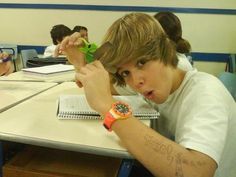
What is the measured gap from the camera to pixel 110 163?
1074mm

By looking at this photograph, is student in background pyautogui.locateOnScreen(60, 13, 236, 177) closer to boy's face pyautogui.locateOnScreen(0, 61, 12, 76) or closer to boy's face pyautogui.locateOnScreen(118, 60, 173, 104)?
boy's face pyautogui.locateOnScreen(118, 60, 173, 104)

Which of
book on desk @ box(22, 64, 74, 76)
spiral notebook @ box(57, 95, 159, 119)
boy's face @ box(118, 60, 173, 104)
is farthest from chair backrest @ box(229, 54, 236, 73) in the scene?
boy's face @ box(118, 60, 173, 104)

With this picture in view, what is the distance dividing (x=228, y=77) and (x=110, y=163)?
46.2 inches

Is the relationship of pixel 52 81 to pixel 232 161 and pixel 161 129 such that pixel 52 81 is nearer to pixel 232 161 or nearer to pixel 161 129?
pixel 161 129

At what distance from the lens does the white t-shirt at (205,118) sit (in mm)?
752

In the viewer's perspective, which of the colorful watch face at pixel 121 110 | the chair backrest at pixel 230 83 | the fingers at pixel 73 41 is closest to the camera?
the colorful watch face at pixel 121 110

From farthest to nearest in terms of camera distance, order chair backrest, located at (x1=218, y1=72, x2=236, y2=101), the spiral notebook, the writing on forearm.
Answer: chair backrest, located at (x1=218, y1=72, x2=236, y2=101), the spiral notebook, the writing on forearm

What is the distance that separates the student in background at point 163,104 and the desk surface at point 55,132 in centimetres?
7

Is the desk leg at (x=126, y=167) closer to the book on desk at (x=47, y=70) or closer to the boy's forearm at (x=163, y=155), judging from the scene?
the boy's forearm at (x=163, y=155)

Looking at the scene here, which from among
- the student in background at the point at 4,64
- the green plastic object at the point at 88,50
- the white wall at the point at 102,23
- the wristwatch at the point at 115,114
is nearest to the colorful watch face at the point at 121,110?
the wristwatch at the point at 115,114

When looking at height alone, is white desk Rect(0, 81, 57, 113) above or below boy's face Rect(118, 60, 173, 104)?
below

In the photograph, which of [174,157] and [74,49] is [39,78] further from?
[174,157]

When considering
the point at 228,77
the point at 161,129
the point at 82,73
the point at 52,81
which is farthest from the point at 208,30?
the point at 82,73

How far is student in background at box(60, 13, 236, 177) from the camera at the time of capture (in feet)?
2.43
